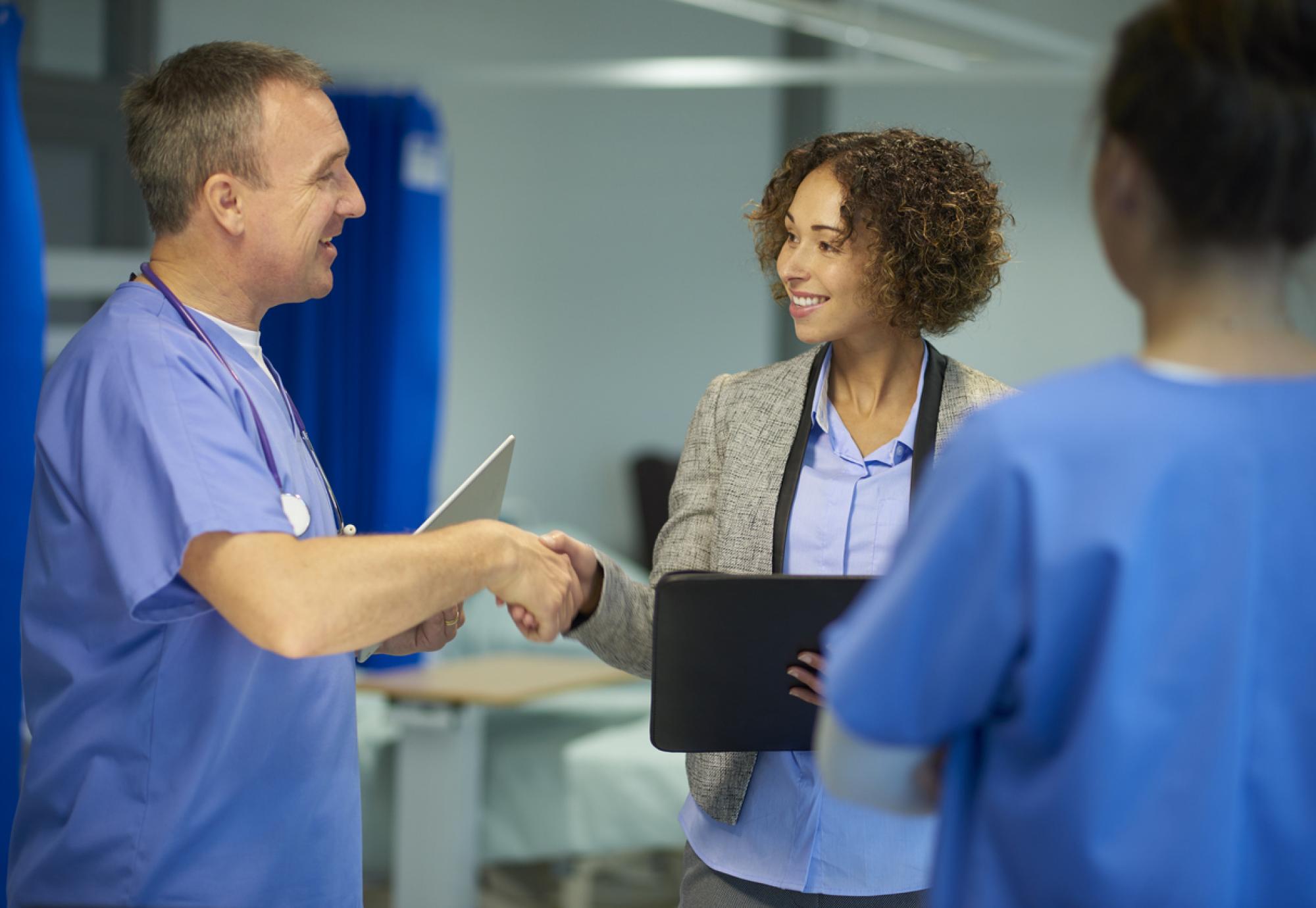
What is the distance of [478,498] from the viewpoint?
69.2 inches

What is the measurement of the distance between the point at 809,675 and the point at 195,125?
964mm

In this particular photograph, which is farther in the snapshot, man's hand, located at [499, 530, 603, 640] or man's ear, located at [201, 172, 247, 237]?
man's hand, located at [499, 530, 603, 640]

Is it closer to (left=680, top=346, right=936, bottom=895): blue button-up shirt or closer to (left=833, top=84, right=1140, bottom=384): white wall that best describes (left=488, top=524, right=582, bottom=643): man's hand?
(left=680, top=346, right=936, bottom=895): blue button-up shirt

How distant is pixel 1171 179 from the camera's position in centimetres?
86

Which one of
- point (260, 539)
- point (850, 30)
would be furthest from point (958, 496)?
point (850, 30)

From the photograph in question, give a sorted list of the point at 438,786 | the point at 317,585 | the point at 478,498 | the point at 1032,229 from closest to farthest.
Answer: the point at 317,585
the point at 478,498
the point at 438,786
the point at 1032,229

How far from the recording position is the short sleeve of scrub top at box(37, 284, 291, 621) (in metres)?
1.36

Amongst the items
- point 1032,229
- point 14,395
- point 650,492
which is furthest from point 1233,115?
point 1032,229

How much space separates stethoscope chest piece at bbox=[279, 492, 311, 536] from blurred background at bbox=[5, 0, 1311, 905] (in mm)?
2353

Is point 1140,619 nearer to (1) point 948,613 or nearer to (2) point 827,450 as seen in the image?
(1) point 948,613

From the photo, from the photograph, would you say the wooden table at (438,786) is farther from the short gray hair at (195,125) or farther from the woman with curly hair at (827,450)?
the short gray hair at (195,125)

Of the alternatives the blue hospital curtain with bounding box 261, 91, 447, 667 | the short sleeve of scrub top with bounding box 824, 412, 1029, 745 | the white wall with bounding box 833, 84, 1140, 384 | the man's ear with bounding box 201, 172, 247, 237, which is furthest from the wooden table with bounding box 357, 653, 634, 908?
the white wall with bounding box 833, 84, 1140, 384

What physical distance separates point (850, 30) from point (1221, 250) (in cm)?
466

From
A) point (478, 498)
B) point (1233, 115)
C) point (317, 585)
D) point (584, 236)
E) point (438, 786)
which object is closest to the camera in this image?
point (1233, 115)
